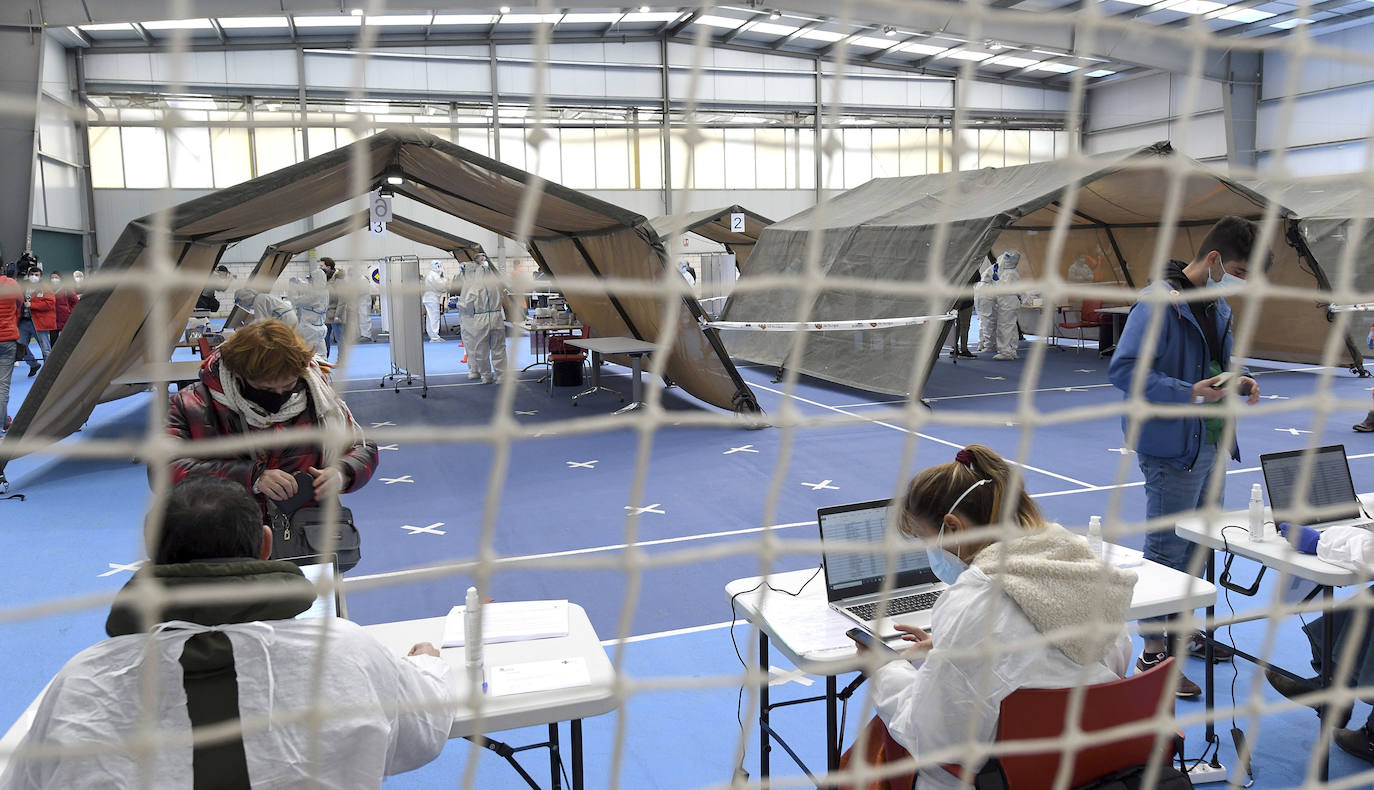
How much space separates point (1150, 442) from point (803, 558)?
48.7 inches

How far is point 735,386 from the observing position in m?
7.48

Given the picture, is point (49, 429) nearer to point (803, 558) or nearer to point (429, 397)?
point (429, 397)

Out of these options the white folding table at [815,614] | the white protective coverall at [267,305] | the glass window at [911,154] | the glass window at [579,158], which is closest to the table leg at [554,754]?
the white folding table at [815,614]

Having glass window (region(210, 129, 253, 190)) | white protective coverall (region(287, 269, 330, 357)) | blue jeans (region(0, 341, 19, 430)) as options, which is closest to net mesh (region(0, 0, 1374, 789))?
blue jeans (region(0, 341, 19, 430))

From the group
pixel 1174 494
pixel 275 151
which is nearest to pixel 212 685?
pixel 1174 494

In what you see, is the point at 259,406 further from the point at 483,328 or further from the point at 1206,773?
the point at 483,328

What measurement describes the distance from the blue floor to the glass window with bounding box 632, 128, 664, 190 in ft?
34.4

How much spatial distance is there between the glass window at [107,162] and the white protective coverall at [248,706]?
1845 cm

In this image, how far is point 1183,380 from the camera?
3135 millimetres

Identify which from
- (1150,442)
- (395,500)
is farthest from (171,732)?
(395,500)

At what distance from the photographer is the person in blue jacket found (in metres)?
2.98

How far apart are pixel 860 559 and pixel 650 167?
57.5 ft

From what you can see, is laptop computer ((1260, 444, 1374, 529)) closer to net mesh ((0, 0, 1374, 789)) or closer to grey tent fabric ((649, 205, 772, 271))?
net mesh ((0, 0, 1374, 789))

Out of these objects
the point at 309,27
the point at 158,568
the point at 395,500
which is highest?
the point at 309,27
